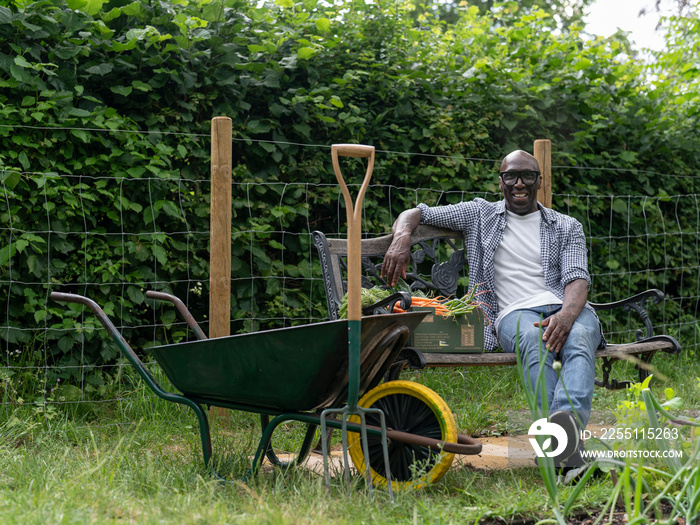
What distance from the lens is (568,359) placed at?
10.0ft

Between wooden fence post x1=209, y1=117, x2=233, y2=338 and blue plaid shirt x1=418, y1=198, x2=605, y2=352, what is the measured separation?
1.10 meters

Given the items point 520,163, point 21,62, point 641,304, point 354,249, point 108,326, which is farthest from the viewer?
point 641,304

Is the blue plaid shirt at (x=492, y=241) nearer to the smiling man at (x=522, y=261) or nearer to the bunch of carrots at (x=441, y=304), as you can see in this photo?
the smiling man at (x=522, y=261)

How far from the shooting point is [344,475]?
264 cm

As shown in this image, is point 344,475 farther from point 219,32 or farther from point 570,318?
point 219,32

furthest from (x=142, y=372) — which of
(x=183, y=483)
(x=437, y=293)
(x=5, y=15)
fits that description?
(x=5, y=15)

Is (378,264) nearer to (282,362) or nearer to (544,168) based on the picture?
(282,362)

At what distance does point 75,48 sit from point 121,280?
1.33 metres

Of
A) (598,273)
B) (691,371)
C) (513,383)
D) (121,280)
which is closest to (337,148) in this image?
(121,280)

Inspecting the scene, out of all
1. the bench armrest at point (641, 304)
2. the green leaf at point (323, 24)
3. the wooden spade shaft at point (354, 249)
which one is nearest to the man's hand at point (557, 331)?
the bench armrest at point (641, 304)

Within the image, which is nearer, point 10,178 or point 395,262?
point 395,262

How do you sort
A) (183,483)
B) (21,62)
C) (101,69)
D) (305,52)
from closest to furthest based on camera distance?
(183,483), (21,62), (101,69), (305,52)

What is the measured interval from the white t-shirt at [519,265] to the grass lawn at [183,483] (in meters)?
0.78

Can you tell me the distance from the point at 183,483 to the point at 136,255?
1.77m
